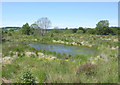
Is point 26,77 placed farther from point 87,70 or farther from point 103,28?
point 103,28

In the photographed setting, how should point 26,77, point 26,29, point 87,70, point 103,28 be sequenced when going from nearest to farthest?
point 26,77 → point 87,70 → point 26,29 → point 103,28

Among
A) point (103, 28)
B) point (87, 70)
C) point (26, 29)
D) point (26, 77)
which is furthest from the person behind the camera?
point (103, 28)

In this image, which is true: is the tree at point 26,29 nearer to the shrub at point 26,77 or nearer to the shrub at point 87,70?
the shrub at point 87,70

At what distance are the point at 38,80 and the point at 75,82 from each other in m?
1.05

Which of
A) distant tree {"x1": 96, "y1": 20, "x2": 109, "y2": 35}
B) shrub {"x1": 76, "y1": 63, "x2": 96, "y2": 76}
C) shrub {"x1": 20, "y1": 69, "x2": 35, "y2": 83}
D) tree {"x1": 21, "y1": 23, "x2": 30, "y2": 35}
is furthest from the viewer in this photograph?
distant tree {"x1": 96, "y1": 20, "x2": 109, "y2": 35}

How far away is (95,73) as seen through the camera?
11.8ft

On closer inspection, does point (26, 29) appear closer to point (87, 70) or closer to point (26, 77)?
point (87, 70)

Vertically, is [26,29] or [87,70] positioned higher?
[26,29]

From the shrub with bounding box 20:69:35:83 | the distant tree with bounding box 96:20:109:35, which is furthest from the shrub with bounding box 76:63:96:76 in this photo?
the distant tree with bounding box 96:20:109:35

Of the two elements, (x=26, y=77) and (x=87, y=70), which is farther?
(x=87, y=70)

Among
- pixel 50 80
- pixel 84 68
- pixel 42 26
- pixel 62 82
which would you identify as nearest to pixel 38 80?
Answer: pixel 50 80

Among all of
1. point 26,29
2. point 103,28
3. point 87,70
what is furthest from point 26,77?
point 103,28

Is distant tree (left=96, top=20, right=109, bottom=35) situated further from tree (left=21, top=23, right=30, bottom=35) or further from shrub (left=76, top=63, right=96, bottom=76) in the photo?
shrub (left=76, top=63, right=96, bottom=76)

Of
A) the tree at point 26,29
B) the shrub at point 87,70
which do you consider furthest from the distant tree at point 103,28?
the shrub at point 87,70
